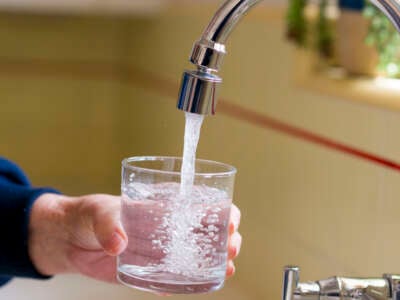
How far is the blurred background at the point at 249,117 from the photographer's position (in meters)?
1.34

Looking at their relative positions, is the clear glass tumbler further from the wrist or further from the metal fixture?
the wrist

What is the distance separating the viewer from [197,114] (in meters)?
0.68

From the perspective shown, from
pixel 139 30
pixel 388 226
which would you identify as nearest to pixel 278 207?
pixel 388 226

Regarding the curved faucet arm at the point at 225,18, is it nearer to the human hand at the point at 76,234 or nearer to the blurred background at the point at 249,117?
the human hand at the point at 76,234

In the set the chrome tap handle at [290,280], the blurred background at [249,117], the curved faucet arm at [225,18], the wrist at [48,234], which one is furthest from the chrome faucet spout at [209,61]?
the blurred background at [249,117]

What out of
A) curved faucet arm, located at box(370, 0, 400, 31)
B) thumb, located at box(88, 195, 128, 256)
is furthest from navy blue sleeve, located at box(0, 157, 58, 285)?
curved faucet arm, located at box(370, 0, 400, 31)

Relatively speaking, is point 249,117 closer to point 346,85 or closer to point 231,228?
point 346,85

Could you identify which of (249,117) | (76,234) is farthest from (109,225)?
(249,117)

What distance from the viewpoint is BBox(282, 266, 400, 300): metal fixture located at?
731 mm

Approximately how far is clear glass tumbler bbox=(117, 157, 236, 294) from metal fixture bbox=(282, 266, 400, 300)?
0.21 feet

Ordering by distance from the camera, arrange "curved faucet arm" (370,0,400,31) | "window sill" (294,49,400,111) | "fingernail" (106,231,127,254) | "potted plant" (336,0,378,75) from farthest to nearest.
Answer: "potted plant" (336,0,378,75), "window sill" (294,49,400,111), "fingernail" (106,231,127,254), "curved faucet arm" (370,0,400,31)

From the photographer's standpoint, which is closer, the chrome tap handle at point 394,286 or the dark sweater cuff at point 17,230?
the chrome tap handle at point 394,286

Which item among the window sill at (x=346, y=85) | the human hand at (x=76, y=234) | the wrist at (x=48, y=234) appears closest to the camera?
the human hand at (x=76, y=234)

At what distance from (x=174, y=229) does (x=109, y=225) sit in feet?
0.44
